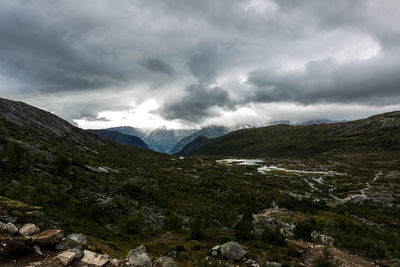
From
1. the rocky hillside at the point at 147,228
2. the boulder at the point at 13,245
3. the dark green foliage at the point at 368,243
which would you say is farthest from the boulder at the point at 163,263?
the dark green foliage at the point at 368,243

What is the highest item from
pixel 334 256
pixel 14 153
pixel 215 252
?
pixel 14 153

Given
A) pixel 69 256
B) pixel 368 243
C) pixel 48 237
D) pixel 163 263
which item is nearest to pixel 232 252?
pixel 163 263

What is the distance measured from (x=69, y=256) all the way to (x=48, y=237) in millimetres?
2629

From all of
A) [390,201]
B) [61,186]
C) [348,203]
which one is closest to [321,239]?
[61,186]

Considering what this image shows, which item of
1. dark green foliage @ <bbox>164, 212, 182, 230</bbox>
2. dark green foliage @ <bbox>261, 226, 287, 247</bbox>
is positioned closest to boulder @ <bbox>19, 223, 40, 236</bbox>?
dark green foliage @ <bbox>164, 212, 182, 230</bbox>

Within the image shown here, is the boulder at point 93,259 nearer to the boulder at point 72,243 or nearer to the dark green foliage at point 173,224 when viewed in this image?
the boulder at point 72,243

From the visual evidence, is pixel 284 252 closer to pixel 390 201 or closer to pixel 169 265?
pixel 169 265

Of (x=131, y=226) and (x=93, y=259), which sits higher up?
(x=93, y=259)

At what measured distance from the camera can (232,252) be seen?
18094mm

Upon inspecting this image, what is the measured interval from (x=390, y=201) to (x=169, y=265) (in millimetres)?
93032

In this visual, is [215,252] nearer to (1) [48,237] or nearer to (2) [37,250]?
(1) [48,237]

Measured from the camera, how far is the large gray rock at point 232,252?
58.5ft

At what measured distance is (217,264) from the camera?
15641 millimetres

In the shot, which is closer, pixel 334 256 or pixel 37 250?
pixel 37 250
